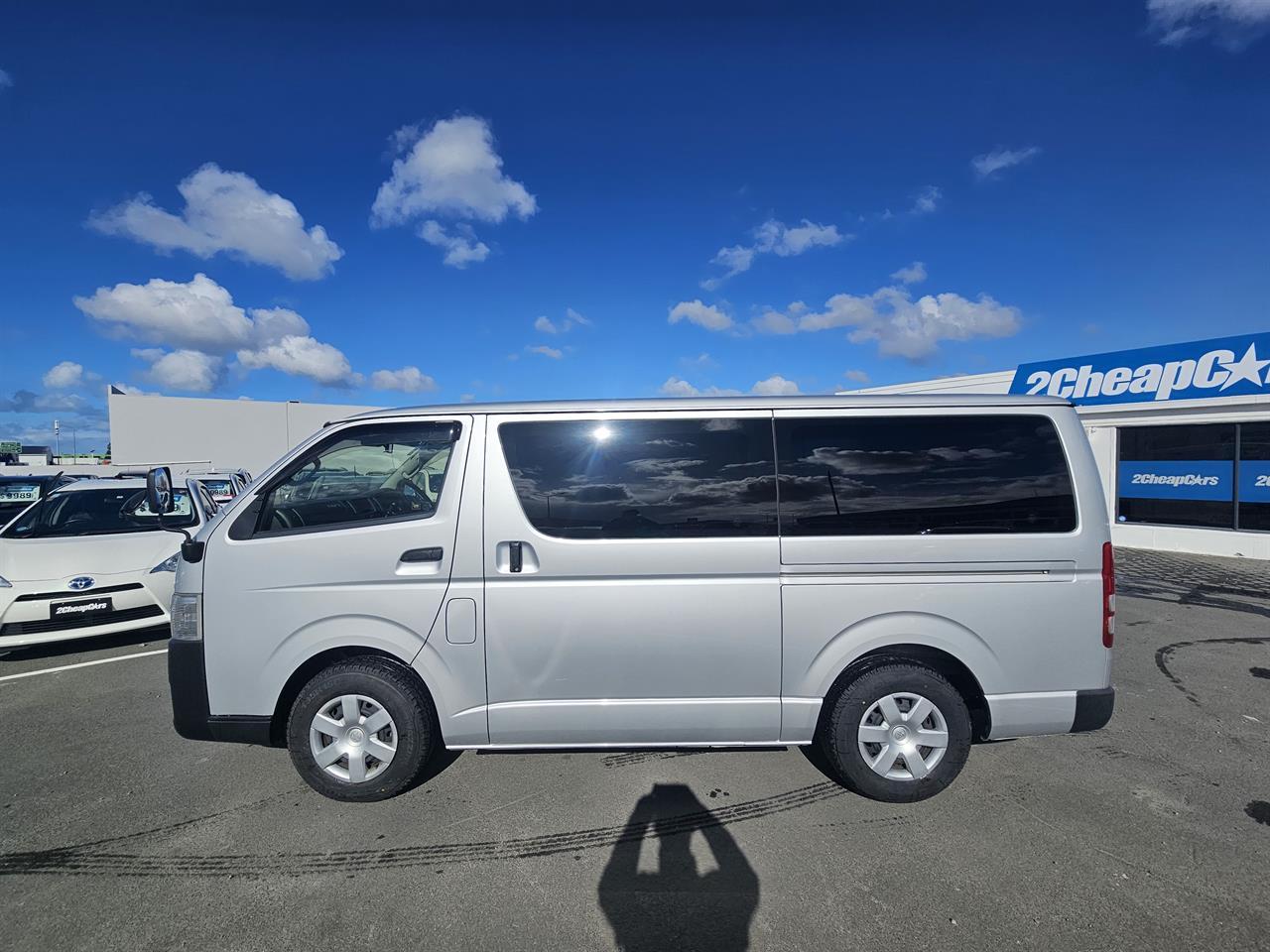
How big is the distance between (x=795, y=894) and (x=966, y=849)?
92cm

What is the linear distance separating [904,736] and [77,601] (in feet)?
22.4

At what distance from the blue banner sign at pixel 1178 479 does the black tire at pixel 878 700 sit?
495 inches

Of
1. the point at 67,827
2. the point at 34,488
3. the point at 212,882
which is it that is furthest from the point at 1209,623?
the point at 34,488

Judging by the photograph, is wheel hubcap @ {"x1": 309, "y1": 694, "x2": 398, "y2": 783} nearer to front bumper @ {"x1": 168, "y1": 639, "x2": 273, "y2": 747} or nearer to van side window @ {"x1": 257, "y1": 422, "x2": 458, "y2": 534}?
front bumper @ {"x1": 168, "y1": 639, "x2": 273, "y2": 747}

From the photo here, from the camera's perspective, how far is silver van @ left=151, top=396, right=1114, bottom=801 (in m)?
3.22

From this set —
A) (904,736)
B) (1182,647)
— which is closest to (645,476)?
(904,736)

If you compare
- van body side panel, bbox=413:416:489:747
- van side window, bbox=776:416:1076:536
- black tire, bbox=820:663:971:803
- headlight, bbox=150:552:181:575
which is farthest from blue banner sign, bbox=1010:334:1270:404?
headlight, bbox=150:552:181:575

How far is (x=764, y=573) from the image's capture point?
10.6 ft

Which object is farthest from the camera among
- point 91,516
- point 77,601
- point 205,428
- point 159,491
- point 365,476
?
point 205,428

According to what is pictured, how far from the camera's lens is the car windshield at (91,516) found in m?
6.25

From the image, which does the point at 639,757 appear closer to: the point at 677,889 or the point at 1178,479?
the point at 677,889

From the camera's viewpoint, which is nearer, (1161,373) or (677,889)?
(677,889)

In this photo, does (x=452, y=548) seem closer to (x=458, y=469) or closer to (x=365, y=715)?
(x=458, y=469)

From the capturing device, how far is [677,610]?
10.5 ft
